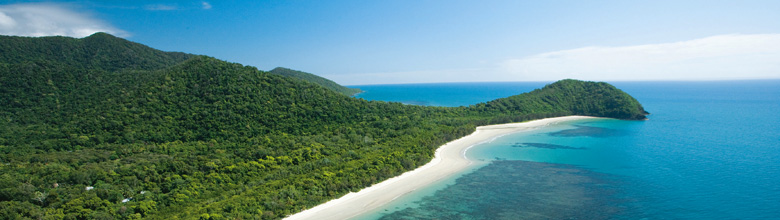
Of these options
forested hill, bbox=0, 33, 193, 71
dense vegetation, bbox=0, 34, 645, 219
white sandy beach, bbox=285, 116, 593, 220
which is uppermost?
forested hill, bbox=0, 33, 193, 71

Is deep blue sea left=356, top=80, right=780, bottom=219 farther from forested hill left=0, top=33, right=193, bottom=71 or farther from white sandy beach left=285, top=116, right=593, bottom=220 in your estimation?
forested hill left=0, top=33, right=193, bottom=71

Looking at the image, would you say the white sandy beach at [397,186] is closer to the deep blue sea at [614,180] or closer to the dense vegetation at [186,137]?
the dense vegetation at [186,137]

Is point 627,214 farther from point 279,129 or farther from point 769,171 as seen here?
point 279,129

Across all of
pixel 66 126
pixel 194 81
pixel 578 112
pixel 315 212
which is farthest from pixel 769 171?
pixel 66 126

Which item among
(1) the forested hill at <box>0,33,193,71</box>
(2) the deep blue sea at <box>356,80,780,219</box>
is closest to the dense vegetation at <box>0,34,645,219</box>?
(1) the forested hill at <box>0,33,193,71</box>

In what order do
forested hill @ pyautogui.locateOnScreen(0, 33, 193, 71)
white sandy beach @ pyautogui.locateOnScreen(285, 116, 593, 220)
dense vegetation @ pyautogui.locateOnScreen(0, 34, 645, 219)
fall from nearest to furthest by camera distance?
dense vegetation @ pyautogui.locateOnScreen(0, 34, 645, 219), white sandy beach @ pyautogui.locateOnScreen(285, 116, 593, 220), forested hill @ pyautogui.locateOnScreen(0, 33, 193, 71)

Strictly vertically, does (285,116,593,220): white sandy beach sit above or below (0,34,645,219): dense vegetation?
below

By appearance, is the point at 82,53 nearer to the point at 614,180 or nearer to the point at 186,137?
the point at 186,137
